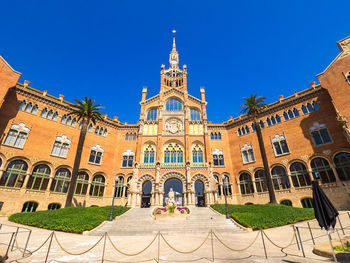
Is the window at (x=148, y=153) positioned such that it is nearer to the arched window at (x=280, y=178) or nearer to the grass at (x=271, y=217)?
the grass at (x=271, y=217)

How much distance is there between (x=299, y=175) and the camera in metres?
25.5

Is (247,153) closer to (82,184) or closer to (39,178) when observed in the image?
(82,184)

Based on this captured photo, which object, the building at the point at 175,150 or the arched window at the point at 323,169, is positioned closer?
the building at the point at 175,150

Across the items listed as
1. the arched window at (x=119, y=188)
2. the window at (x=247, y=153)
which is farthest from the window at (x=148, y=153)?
the window at (x=247, y=153)

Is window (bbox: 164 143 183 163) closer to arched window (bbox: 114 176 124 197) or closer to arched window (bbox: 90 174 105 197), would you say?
arched window (bbox: 114 176 124 197)

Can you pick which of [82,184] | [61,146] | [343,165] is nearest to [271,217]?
[343,165]

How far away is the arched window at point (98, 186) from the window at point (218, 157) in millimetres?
20157

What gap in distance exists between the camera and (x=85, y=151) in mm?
29312

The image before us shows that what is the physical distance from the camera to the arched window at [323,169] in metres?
23.2

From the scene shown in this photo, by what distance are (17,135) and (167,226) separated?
23018mm

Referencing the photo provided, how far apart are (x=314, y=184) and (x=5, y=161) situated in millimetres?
30418

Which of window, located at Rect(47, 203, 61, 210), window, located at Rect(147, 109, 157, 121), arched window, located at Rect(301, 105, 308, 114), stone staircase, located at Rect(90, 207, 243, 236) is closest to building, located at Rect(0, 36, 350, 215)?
arched window, located at Rect(301, 105, 308, 114)

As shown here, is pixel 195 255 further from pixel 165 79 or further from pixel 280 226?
pixel 165 79

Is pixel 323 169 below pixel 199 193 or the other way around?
the other way around
